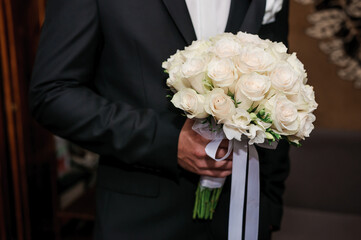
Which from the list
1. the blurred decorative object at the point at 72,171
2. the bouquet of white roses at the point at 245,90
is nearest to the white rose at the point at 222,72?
the bouquet of white roses at the point at 245,90

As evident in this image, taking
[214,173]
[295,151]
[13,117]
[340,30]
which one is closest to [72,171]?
[13,117]

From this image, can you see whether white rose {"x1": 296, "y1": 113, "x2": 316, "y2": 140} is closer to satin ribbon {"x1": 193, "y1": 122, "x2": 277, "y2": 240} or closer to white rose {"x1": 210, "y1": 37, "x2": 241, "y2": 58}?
satin ribbon {"x1": 193, "y1": 122, "x2": 277, "y2": 240}

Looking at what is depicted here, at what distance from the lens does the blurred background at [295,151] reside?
2.31 meters

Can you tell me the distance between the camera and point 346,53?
9.93ft

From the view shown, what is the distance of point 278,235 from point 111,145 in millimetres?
1602

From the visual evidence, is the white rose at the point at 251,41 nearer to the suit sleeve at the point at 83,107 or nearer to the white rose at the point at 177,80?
the white rose at the point at 177,80

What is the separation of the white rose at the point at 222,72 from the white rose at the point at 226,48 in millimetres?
21

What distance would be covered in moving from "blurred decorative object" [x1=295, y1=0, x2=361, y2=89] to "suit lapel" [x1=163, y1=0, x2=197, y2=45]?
2251mm

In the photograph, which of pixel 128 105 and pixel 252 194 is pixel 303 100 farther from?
pixel 128 105

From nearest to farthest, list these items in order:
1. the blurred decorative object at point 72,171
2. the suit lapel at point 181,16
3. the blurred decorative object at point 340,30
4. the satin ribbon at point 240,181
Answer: the satin ribbon at point 240,181, the suit lapel at point 181,16, the blurred decorative object at point 340,30, the blurred decorative object at point 72,171

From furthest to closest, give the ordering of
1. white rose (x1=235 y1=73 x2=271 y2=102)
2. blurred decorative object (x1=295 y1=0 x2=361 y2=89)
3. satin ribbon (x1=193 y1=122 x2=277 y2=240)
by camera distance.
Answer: blurred decorative object (x1=295 y1=0 x2=361 y2=89) < satin ribbon (x1=193 y1=122 x2=277 y2=240) < white rose (x1=235 y1=73 x2=271 y2=102)

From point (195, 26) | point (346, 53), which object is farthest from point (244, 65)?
point (346, 53)

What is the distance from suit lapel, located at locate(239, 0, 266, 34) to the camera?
111cm

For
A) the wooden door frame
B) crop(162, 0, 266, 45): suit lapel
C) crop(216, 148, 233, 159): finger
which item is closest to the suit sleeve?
crop(216, 148, 233, 159): finger
